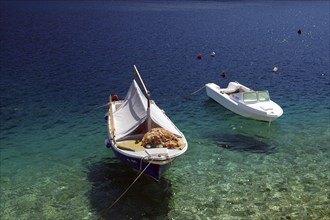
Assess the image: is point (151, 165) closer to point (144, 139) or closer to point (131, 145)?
point (144, 139)

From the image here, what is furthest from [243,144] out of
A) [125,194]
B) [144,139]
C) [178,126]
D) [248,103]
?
[125,194]

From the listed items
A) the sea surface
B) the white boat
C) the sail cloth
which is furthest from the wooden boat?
the white boat

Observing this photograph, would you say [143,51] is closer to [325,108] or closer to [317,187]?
[325,108]

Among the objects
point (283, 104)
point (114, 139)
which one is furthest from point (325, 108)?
point (114, 139)

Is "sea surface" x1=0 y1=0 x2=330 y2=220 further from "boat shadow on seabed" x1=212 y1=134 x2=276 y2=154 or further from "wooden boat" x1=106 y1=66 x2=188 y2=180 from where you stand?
"wooden boat" x1=106 y1=66 x2=188 y2=180

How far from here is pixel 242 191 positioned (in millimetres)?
21953

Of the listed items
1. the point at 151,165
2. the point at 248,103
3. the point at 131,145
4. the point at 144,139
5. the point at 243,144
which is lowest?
the point at 243,144

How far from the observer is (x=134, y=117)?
2539 cm

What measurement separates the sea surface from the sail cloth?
291 centimetres

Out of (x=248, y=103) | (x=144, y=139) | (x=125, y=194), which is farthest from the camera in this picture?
(x=248, y=103)

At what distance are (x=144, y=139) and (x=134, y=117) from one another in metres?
3.67

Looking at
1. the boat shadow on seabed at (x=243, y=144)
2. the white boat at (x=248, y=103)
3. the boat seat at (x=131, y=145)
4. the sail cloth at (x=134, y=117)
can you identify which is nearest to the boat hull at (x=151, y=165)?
the boat seat at (x=131, y=145)

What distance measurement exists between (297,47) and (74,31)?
5639 cm

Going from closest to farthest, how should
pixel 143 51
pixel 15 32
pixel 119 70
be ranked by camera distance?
1. pixel 119 70
2. pixel 143 51
3. pixel 15 32
